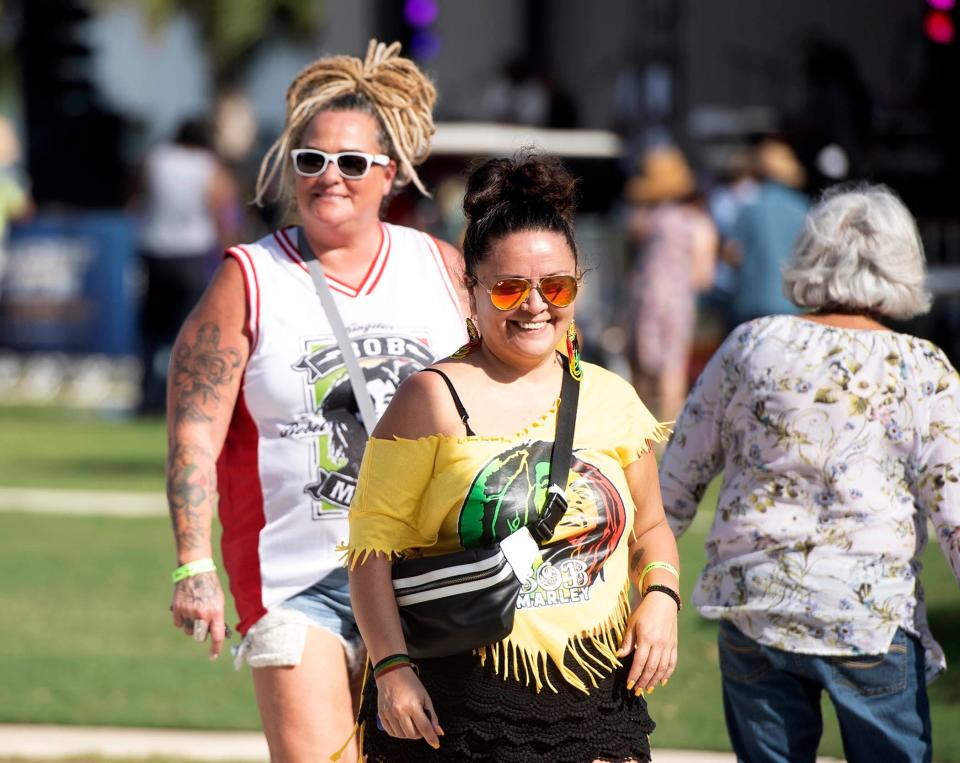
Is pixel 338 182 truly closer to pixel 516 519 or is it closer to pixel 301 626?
pixel 301 626

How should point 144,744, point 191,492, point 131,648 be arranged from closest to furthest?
point 191,492 < point 144,744 < point 131,648

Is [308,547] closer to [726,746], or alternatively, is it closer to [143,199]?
[726,746]

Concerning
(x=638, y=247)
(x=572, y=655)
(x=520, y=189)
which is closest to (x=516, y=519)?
(x=572, y=655)

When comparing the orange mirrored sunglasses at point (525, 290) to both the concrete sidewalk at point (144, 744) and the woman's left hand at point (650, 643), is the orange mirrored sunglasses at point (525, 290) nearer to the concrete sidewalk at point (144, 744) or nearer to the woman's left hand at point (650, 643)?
the woman's left hand at point (650, 643)

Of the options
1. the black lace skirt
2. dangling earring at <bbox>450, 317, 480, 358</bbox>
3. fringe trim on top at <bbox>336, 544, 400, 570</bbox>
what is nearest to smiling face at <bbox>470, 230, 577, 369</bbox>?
dangling earring at <bbox>450, 317, 480, 358</bbox>

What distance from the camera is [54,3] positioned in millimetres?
34844

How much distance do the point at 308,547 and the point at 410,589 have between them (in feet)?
2.78

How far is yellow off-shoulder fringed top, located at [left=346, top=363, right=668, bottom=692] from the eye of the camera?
124 inches

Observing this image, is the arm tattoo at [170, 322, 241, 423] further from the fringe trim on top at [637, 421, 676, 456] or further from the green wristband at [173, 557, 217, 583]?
the fringe trim on top at [637, 421, 676, 456]

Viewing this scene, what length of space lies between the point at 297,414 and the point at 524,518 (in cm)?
102

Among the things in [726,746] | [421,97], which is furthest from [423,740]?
[726,746]

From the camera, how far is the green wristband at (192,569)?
12.8 ft

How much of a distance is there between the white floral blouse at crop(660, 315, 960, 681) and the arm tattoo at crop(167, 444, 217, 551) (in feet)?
4.16

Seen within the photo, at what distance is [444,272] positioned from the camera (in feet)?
14.0
